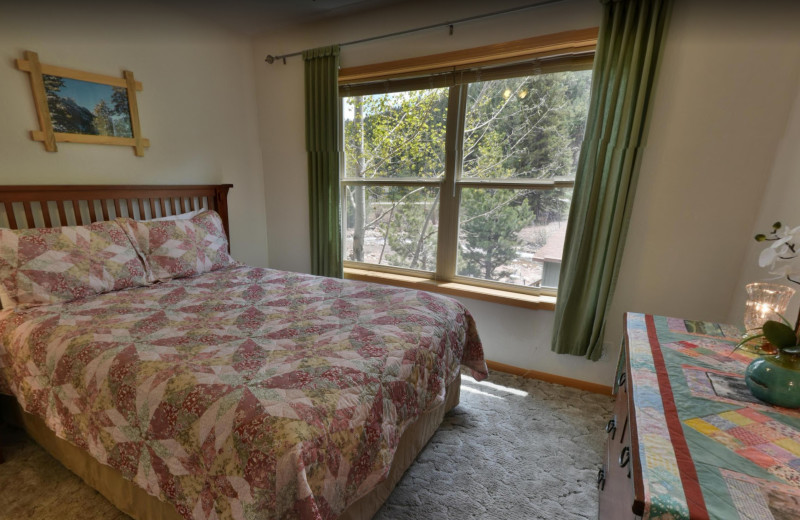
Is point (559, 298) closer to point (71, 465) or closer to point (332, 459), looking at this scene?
point (332, 459)

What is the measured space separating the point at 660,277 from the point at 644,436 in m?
1.65

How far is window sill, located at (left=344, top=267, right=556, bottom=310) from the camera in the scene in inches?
92.4

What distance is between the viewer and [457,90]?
2.38m

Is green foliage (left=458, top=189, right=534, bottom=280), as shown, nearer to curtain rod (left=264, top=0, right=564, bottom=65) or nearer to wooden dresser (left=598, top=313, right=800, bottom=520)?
curtain rod (left=264, top=0, right=564, bottom=65)

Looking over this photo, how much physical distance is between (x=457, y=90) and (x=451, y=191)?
0.70 meters

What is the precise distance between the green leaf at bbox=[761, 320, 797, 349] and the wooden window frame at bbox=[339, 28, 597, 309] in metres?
1.42

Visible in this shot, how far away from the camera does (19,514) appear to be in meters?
1.34

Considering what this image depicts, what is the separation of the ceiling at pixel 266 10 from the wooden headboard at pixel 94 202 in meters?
1.26

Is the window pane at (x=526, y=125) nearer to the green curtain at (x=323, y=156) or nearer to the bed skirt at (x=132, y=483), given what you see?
the green curtain at (x=323, y=156)

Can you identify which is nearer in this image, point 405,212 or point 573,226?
point 573,226

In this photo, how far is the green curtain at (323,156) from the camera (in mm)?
2688

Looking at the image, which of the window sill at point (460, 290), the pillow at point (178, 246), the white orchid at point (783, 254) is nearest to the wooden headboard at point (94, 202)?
the pillow at point (178, 246)

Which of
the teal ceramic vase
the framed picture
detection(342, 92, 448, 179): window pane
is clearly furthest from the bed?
detection(342, 92, 448, 179): window pane

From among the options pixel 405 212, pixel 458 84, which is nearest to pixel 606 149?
pixel 458 84
